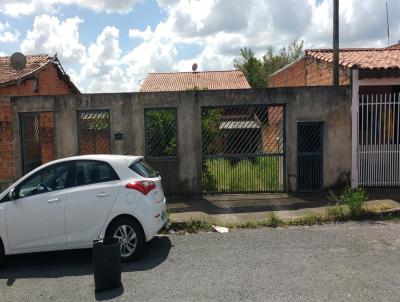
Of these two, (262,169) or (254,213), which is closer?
(254,213)

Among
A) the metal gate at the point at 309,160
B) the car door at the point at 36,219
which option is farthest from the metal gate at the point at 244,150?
A: the car door at the point at 36,219

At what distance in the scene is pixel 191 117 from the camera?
10758 mm

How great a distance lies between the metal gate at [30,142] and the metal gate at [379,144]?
8172 millimetres

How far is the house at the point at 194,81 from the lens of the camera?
29125mm

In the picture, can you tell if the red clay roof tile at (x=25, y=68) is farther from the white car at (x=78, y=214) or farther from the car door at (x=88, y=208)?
the car door at (x=88, y=208)

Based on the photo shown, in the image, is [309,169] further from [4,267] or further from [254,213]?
[4,267]

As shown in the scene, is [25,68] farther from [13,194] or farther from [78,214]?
[78,214]

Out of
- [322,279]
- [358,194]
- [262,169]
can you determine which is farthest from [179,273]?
[262,169]

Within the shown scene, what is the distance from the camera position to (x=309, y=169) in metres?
10.9

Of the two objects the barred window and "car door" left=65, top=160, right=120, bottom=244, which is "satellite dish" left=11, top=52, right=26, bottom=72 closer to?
the barred window

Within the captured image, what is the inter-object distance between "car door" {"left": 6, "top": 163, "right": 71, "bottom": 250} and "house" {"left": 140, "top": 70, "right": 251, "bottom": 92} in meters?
22.3

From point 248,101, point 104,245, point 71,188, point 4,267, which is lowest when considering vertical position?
point 4,267

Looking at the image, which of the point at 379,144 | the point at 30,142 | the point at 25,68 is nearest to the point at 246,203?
the point at 379,144

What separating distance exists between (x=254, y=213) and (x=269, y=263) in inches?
120
